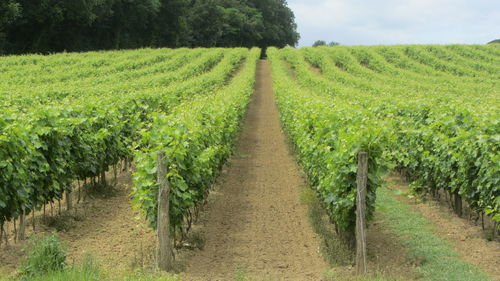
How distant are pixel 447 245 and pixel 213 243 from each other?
149 inches

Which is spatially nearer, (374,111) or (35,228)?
(35,228)

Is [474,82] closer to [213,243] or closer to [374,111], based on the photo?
[374,111]

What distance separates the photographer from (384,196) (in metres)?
11.6

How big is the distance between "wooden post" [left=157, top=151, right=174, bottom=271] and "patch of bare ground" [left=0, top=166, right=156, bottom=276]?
16.1 inches

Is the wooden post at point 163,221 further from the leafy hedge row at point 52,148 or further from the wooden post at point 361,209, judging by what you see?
the wooden post at point 361,209

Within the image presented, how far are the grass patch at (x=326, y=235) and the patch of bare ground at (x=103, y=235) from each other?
265 centimetres

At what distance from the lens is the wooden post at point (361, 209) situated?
691 cm

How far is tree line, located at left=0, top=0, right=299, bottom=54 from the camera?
4722 centimetres

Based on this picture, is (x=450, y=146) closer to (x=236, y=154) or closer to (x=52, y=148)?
(x=52, y=148)

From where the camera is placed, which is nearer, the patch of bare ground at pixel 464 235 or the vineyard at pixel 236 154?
the vineyard at pixel 236 154

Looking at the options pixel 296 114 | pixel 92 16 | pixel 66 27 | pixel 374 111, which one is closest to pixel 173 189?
pixel 296 114

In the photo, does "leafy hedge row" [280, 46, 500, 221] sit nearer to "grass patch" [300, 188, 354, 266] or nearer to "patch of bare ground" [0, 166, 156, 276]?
"grass patch" [300, 188, 354, 266]

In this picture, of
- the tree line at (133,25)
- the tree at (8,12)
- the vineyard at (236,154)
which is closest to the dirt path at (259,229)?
the vineyard at (236,154)

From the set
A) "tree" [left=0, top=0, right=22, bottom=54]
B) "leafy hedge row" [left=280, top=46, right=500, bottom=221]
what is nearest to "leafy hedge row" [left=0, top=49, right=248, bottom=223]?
"leafy hedge row" [left=280, top=46, right=500, bottom=221]
